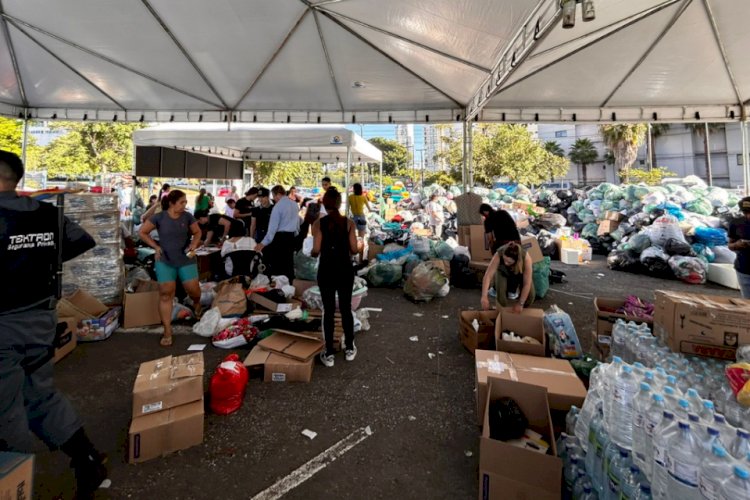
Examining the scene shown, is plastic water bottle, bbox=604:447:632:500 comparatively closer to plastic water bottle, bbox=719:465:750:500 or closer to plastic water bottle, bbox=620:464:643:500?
plastic water bottle, bbox=620:464:643:500

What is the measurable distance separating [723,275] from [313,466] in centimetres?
829

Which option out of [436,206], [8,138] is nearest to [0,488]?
[436,206]

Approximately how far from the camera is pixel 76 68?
685 cm

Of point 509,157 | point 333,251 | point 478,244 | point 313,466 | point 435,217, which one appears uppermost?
point 509,157

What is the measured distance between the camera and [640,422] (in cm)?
152

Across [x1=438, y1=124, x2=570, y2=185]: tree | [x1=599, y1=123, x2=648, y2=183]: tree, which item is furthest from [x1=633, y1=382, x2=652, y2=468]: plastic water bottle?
[x1=599, y1=123, x2=648, y2=183]: tree

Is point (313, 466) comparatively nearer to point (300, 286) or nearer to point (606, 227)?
point (300, 286)

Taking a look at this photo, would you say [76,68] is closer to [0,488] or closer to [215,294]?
[215,294]

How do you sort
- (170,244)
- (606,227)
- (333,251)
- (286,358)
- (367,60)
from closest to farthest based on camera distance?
(286,358) → (333,251) → (170,244) → (367,60) → (606,227)

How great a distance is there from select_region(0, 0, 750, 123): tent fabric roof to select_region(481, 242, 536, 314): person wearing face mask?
2293mm

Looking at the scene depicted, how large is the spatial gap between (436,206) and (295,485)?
9831mm

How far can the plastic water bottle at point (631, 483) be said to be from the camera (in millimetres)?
1460

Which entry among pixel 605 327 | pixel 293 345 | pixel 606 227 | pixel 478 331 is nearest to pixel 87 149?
pixel 293 345

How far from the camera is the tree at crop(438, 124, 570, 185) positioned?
2456cm
